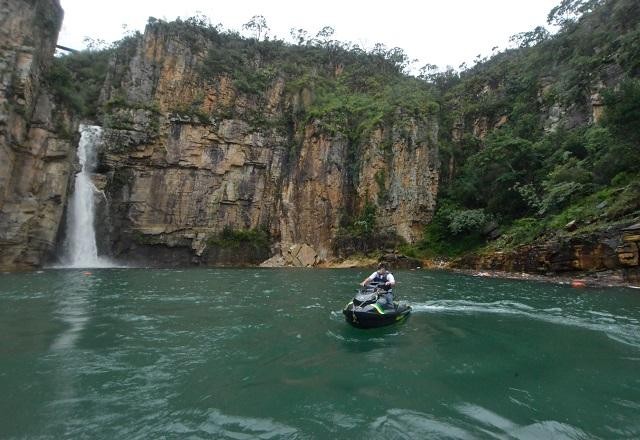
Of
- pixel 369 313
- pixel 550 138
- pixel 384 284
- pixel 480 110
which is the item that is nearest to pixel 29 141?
pixel 384 284

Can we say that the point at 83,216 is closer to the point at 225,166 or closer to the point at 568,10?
the point at 225,166

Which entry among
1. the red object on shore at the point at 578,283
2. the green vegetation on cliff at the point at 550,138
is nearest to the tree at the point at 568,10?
the green vegetation on cliff at the point at 550,138

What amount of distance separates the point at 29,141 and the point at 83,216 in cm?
658

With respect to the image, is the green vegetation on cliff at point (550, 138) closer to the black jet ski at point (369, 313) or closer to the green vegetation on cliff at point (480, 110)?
the green vegetation on cliff at point (480, 110)

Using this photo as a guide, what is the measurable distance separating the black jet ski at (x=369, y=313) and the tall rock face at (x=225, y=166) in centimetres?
2612

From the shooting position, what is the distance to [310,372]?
21.4ft

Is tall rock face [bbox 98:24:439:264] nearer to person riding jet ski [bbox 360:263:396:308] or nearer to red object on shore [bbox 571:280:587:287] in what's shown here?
red object on shore [bbox 571:280:587:287]

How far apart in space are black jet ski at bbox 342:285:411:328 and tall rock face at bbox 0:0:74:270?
2411cm

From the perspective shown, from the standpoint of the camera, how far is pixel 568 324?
10000 millimetres

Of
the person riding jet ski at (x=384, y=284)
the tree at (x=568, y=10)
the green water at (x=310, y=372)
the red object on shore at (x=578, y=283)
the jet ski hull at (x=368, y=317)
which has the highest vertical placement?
the tree at (x=568, y=10)

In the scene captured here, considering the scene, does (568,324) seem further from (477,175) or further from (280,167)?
(280,167)

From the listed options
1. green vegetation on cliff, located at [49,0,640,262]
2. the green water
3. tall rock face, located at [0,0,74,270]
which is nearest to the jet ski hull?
the green water

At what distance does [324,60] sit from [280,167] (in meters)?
19.2

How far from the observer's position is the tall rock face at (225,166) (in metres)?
34.7
